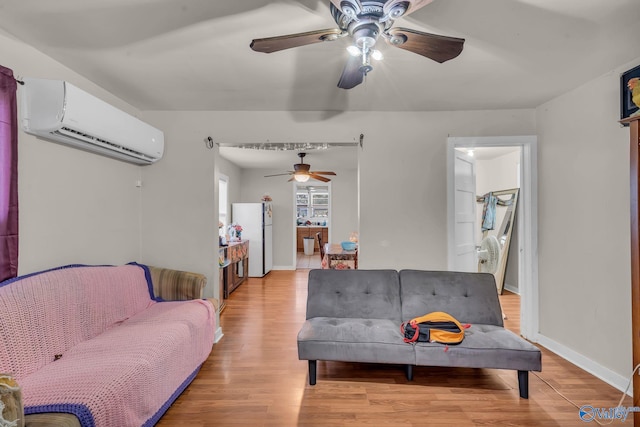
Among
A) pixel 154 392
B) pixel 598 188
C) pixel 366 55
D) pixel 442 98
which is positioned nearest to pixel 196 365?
pixel 154 392

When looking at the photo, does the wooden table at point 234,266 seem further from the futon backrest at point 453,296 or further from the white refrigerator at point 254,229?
the futon backrest at point 453,296

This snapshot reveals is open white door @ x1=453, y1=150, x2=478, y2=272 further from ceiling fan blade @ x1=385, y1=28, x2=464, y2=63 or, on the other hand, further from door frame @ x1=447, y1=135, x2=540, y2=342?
ceiling fan blade @ x1=385, y1=28, x2=464, y2=63

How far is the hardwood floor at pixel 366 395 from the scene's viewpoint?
187cm

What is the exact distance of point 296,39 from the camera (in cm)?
135

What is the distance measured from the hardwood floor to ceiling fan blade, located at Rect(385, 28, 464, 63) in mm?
2105

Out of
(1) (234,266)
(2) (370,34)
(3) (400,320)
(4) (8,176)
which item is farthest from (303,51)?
(1) (234,266)

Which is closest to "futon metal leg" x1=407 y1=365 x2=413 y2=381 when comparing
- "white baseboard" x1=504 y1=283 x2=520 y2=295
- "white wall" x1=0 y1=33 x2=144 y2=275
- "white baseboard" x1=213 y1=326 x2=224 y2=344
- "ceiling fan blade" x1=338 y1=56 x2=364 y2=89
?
"white baseboard" x1=213 y1=326 x2=224 y2=344

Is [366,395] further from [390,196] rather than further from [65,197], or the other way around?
[65,197]

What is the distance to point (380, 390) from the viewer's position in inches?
85.0

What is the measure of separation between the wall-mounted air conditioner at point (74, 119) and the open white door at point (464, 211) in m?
3.07

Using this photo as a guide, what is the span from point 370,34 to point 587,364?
3008 millimetres

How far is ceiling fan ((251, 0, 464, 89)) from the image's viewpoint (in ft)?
3.97

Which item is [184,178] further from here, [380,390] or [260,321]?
[380,390]

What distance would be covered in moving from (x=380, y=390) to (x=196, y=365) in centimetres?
139
